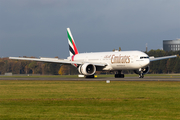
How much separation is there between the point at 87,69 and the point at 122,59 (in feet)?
21.7

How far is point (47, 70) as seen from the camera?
12938cm

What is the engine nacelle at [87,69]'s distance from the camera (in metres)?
53.4

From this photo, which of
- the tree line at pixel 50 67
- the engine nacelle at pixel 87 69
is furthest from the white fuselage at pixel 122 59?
the tree line at pixel 50 67

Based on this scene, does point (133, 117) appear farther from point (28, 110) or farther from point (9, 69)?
point (9, 69)

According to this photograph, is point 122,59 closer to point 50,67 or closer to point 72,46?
point 72,46

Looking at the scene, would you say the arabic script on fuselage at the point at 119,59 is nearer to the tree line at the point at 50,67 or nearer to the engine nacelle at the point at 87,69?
the engine nacelle at the point at 87,69

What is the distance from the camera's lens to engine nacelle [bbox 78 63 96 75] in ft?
175

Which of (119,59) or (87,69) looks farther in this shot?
(87,69)

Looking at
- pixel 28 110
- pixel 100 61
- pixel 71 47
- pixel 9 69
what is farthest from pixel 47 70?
pixel 28 110

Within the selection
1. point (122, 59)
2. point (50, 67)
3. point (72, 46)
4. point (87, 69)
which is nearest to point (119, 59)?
point (122, 59)

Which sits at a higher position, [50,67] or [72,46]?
[72,46]

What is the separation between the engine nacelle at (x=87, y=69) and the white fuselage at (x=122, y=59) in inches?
137

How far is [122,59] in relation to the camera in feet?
175

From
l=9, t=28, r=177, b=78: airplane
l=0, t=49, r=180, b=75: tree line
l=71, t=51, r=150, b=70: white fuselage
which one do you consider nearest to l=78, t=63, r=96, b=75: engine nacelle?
l=9, t=28, r=177, b=78: airplane
